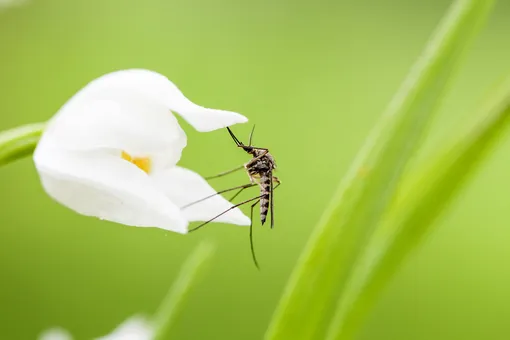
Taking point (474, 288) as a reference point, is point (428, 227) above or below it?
above

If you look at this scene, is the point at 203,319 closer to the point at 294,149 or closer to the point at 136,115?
the point at 294,149

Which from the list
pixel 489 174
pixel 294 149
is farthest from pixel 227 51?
pixel 489 174

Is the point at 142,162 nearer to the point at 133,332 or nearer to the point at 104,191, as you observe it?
the point at 104,191

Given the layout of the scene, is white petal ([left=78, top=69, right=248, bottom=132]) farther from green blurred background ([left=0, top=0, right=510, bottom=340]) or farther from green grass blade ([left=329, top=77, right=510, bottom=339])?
green blurred background ([left=0, top=0, right=510, bottom=340])

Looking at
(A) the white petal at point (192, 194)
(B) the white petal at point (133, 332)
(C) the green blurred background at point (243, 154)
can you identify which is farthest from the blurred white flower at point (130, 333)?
(C) the green blurred background at point (243, 154)

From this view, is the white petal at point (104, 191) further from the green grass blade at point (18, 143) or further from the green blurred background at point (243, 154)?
the green blurred background at point (243, 154)
